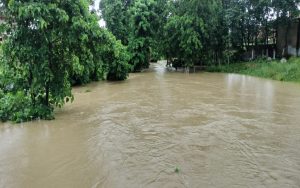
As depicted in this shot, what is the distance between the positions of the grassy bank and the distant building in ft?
8.85

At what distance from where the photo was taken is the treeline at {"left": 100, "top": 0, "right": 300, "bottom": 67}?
81.3 feet

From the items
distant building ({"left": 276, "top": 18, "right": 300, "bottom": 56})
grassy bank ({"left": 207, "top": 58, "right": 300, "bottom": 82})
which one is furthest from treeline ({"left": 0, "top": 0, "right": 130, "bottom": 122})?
distant building ({"left": 276, "top": 18, "right": 300, "bottom": 56})

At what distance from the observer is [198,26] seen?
2497 centimetres

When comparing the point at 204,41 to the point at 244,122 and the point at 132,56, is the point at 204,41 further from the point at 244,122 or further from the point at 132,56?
the point at 244,122

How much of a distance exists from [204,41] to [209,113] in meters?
16.9

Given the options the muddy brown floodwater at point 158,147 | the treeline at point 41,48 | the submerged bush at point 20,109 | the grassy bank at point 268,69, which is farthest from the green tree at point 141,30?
the submerged bush at point 20,109

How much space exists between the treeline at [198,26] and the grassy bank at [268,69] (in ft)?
7.58

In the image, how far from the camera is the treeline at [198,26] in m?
24.8

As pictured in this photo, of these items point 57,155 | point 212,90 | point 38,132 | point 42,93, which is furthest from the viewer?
point 212,90

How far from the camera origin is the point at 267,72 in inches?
830

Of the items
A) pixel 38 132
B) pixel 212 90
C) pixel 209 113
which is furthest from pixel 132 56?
pixel 38 132

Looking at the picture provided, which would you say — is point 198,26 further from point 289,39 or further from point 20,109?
point 20,109

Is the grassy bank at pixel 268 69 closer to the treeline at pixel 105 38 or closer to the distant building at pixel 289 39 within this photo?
the treeline at pixel 105 38

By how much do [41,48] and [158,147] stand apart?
4.47m
